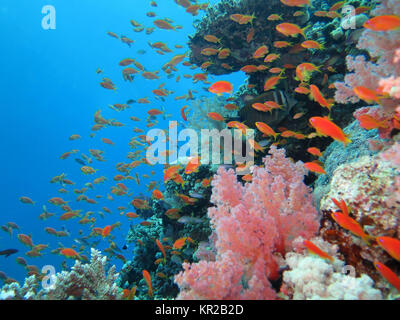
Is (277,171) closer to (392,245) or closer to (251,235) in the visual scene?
(251,235)

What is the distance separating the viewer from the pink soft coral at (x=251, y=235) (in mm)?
1801

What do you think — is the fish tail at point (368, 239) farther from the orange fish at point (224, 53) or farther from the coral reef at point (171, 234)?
the orange fish at point (224, 53)

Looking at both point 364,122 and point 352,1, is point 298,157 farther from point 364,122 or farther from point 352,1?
point 352,1

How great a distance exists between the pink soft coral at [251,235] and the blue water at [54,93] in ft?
157

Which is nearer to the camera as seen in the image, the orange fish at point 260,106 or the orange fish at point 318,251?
the orange fish at point 318,251

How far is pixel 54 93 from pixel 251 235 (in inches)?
3359

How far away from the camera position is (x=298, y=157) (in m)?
5.11

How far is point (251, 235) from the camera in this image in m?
2.08

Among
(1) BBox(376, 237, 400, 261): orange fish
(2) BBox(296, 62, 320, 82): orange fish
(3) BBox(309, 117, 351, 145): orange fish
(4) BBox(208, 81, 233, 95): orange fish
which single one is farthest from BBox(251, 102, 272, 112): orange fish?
(1) BBox(376, 237, 400, 261): orange fish

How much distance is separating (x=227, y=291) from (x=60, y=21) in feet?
299

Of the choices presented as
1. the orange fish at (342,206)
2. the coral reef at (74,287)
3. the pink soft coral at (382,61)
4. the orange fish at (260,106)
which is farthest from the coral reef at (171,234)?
the pink soft coral at (382,61)

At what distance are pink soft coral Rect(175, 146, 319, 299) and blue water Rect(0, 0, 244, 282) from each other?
157 ft

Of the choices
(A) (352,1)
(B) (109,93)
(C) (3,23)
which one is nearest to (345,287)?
(A) (352,1)

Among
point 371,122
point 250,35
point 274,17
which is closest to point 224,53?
point 250,35
